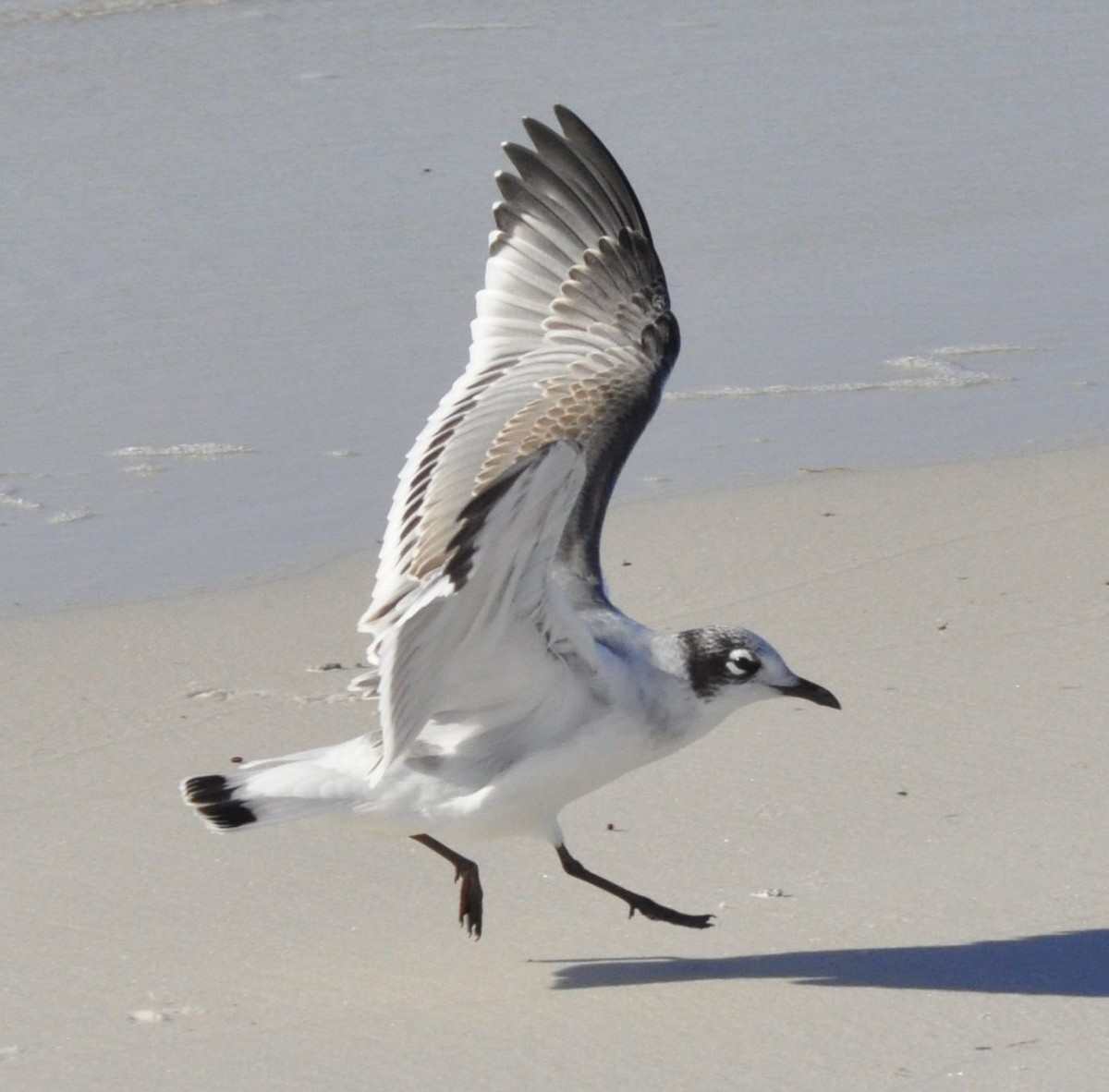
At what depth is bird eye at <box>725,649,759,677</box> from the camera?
4.32 metres

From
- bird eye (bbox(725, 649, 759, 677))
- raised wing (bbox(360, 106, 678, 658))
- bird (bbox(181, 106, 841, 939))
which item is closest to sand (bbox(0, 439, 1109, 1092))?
bird (bbox(181, 106, 841, 939))

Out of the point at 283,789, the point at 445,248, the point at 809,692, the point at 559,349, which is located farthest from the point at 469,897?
the point at 445,248

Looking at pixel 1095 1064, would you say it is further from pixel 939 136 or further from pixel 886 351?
pixel 939 136

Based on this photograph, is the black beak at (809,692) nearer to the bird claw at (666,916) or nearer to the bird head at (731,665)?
the bird head at (731,665)

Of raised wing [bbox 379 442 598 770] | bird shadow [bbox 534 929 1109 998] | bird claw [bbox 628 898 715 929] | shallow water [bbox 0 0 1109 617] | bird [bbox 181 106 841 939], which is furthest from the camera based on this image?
A: shallow water [bbox 0 0 1109 617]

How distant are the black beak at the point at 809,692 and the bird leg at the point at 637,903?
1.50 feet

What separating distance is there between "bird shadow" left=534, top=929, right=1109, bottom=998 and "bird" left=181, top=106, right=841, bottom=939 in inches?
5.4

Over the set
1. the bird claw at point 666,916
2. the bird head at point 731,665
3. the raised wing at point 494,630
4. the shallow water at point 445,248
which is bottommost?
the shallow water at point 445,248

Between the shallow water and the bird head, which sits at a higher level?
the bird head

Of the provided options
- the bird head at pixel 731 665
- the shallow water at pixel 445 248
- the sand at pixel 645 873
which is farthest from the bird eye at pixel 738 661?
the shallow water at pixel 445 248

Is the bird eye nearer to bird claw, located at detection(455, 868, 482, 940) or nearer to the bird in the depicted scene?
the bird

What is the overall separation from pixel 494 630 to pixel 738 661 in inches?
22.9

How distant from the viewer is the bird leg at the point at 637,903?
429cm

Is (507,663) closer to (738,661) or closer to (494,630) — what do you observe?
(494,630)
